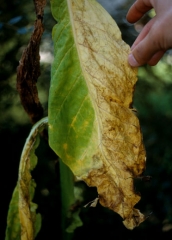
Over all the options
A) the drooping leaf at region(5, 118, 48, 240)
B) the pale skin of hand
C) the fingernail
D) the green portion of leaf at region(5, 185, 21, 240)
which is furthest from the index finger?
the green portion of leaf at region(5, 185, 21, 240)

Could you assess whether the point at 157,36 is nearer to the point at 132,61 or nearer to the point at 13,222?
the point at 132,61

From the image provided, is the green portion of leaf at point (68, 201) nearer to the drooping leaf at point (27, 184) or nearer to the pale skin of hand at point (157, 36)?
the drooping leaf at point (27, 184)

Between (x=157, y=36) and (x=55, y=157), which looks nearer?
(x=157, y=36)

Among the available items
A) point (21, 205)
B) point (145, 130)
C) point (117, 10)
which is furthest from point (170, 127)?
point (21, 205)

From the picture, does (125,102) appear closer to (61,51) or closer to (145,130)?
(61,51)

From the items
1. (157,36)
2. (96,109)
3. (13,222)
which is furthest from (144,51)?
(13,222)

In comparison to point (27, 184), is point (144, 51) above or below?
above

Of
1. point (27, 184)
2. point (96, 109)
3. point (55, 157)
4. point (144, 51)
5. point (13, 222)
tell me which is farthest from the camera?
point (55, 157)
